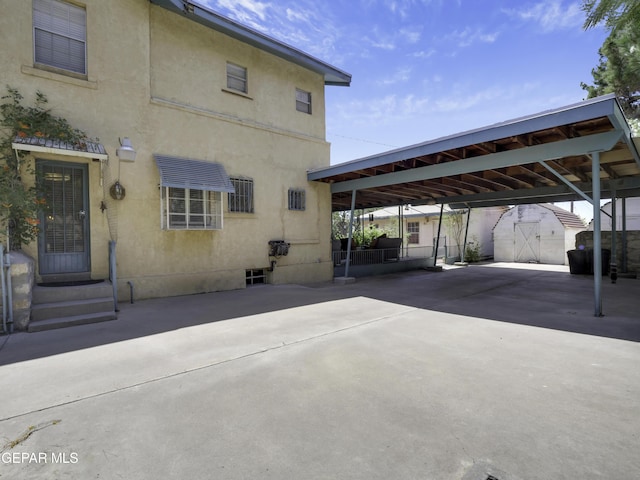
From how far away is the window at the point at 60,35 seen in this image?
606cm

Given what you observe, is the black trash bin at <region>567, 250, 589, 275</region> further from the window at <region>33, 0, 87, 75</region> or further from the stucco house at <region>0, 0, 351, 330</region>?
the window at <region>33, 0, 87, 75</region>

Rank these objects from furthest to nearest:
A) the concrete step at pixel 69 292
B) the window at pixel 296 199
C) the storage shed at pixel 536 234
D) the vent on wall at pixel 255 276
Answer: the storage shed at pixel 536 234, the window at pixel 296 199, the vent on wall at pixel 255 276, the concrete step at pixel 69 292

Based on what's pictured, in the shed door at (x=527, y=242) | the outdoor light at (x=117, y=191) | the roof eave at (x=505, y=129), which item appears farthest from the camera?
the shed door at (x=527, y=242)

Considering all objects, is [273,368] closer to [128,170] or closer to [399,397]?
[399,397]

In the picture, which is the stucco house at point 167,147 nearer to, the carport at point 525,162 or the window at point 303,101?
the window at point 303,101

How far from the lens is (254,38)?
28.0 ft

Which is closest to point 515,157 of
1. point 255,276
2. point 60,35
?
point 255,276

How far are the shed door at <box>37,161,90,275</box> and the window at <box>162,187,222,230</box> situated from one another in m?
1.45

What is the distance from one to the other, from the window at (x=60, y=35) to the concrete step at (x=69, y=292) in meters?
4.25

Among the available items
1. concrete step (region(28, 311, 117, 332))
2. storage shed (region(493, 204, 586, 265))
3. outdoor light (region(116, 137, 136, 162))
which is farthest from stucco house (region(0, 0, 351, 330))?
storage shed (region(493, 204, 586, 265))

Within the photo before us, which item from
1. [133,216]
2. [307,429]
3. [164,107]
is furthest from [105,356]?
[164,107]

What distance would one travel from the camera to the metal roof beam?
18.1ft

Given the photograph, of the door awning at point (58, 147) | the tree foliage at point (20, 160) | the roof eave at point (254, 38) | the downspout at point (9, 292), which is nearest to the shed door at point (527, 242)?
the roof eave at point (254, 38)

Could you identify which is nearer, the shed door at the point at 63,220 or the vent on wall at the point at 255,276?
the shed door at the point at 63,220
